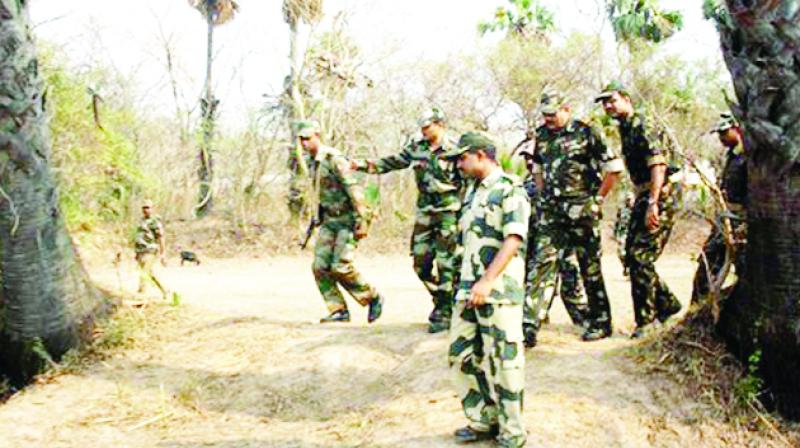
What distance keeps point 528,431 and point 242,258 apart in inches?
575

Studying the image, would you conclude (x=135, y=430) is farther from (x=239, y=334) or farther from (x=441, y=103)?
(x=441, y=103)

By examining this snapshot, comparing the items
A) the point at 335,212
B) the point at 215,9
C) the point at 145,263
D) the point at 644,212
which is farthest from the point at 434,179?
the point at 215,9

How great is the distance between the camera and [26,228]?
6.94 meters

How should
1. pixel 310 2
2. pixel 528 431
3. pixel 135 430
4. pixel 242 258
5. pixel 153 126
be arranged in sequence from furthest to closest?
pixel 153 126 < pixel 310 2 < pixel 242 258 < pixel 135 430 < pixel 528 431

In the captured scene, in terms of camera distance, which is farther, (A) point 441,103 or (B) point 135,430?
(A) point 441,103

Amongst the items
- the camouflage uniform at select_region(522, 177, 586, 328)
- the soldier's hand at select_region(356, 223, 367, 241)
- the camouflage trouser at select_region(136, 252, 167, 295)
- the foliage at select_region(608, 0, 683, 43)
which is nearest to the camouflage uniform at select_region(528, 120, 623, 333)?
the camouflage uniform at select_region(522, 177, 586, 328)

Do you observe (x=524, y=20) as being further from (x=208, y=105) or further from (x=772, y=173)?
(x=772, y=173)

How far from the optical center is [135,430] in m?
5.76

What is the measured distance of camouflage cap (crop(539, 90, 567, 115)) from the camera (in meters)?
5.95

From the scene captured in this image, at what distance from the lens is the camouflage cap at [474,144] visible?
444 cm

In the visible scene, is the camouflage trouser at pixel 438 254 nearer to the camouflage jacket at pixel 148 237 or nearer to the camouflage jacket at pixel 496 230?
the camouflage jacket at pixel 496 230

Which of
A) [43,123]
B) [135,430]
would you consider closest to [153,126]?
[43,123]

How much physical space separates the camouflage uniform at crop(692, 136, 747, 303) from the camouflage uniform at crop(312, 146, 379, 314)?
9.69 ft

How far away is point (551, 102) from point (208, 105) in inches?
757
